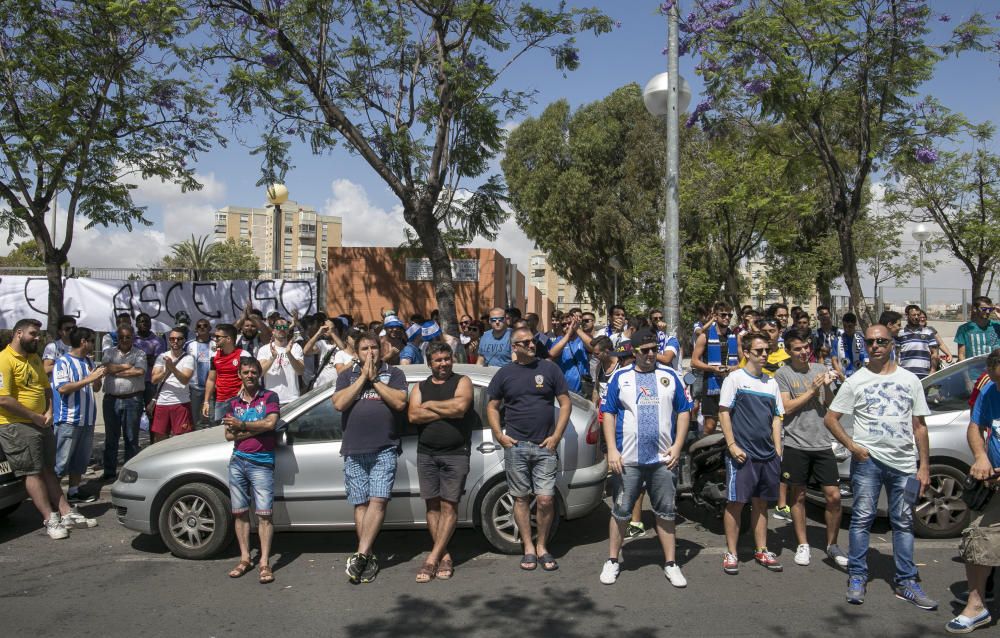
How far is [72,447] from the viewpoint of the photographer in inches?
281

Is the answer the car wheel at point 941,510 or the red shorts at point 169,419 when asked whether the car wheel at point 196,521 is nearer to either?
the red shorts at point 169,419

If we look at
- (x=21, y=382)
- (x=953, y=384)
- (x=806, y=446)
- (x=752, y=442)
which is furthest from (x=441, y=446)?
(x=953, y=384)

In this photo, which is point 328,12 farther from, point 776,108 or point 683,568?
point 683,568

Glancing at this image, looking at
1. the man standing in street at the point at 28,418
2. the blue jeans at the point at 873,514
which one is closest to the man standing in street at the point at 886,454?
the blue jeans at the point at 873,514

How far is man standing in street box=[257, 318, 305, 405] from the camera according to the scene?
8242 millimetres

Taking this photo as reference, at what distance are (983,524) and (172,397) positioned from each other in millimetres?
7548

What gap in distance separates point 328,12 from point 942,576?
35.6 ft

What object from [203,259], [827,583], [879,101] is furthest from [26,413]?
[203,259]

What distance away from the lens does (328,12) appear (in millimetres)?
11469

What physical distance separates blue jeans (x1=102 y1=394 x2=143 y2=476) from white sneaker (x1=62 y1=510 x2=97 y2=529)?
5.46ft

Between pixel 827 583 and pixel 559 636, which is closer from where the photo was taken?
pixel 559 636

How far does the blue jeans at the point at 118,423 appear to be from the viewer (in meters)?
8.23

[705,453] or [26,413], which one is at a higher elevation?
[26,413]

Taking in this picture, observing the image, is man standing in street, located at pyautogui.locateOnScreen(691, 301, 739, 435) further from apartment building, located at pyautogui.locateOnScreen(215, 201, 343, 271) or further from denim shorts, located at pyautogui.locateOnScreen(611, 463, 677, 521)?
apartment building, located at pyautogui.locateOnScreen(215, 201, 343, 271)
